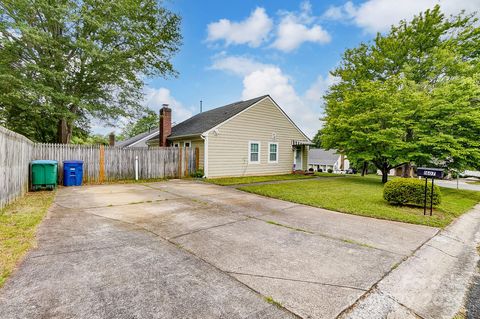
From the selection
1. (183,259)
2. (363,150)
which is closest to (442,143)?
(363,150)

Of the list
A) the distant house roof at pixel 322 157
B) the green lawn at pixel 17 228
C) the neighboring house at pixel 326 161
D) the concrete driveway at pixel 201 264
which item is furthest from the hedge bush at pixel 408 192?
the distant house roof at pixel 322 157

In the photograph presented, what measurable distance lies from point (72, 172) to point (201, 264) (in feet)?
31.8

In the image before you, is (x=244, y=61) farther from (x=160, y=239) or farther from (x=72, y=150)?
(x=160, y=239)

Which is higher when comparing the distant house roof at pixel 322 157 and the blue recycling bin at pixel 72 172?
the distant house roof at pixel 322 157

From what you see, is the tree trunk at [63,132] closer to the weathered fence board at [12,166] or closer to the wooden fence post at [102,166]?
the wooden fence post at [102,166]

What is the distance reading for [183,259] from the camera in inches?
126

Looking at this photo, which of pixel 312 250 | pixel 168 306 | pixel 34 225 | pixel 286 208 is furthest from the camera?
pixel 286 208

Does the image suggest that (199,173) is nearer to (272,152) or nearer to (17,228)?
(272,152)

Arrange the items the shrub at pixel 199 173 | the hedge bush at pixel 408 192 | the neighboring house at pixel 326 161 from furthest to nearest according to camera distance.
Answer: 1. the neighboring house at pixel 326 161
2. the shrub at pixel 199 173
3. the hedge bush at pixel 408 192

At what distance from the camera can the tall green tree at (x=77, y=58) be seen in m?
11.7

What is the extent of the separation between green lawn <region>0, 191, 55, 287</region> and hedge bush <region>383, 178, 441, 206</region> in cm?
898

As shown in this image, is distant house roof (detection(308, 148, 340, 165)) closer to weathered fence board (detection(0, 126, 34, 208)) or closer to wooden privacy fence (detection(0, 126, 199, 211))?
wooden privacy fence (detection(0, 126, 199, 211))

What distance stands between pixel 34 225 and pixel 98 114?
42.0 feet

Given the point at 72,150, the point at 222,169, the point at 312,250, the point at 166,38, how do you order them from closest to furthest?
the point at 312,250 < the point at 72,150 < the point at 222,169 < the point at 166,38
